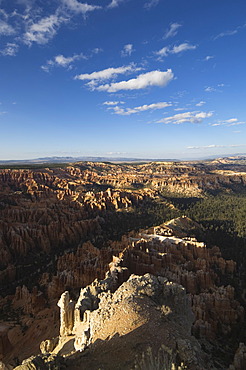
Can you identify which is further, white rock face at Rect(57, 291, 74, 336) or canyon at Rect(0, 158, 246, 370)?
white rock face at Rect(57, 291, 74, 336)

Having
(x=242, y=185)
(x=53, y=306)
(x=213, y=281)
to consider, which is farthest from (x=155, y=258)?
(x=242, y=185)

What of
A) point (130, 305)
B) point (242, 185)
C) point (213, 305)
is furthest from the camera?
point (242, 185)

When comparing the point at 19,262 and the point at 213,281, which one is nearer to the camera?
the point at 213,281

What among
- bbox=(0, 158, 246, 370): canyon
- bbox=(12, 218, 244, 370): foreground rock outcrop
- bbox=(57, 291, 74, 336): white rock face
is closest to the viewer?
bbox=(12, 218, 244, 370): foreground rock outcrop

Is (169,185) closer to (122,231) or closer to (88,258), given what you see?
(122,231)

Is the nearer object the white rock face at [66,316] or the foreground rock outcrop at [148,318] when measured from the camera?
the foreground rock outcrop at [148,318]

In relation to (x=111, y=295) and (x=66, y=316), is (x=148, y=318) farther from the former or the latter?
(x=66, y=316)

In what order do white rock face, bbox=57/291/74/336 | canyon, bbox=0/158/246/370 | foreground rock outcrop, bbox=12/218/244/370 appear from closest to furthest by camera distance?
foreground rock outcrop, bbox=12/218/244/370 → canyon, bbox=0/158/246/370 → white rock face, bbox=57/291/74/336

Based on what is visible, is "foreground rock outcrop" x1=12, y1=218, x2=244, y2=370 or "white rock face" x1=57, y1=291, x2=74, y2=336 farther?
"white rock face" x1=57, y1=291, x2=74, y2=336
